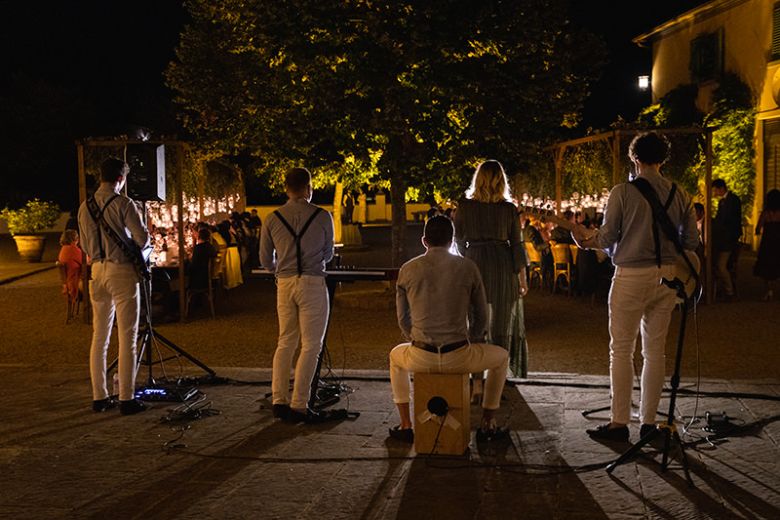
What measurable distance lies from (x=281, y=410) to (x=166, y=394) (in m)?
1.22

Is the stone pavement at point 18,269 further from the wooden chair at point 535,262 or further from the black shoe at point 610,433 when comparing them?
the black shoe at point 610,433

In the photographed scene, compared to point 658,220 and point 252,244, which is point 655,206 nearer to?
point 658,220

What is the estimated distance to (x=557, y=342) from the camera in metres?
9.89

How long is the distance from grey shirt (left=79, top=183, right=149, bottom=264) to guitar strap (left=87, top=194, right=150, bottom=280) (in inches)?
0.6

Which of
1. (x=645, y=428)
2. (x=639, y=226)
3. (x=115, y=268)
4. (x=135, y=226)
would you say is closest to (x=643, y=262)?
(x=639, y=226)

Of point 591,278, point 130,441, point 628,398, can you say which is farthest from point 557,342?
point 130,441

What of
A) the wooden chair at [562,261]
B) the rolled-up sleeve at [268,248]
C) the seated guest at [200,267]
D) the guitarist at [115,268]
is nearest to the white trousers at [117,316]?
the guitarist at [115,268]

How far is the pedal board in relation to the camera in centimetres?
702

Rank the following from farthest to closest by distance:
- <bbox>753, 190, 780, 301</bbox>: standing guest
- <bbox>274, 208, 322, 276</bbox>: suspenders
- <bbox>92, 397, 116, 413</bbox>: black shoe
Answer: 1. <bbox>753, 190, 780, 301</bbox>: standing guest
2. <bbox>92, 397, 116, 413</bbox>: black shoe
3. <bbox>274, 208, 322, 276</bbox>: suspenders

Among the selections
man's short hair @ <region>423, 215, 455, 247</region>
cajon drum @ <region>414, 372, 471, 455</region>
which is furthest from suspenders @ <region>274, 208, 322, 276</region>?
cajon drum @ <region>414, 372, 471, 455</region>

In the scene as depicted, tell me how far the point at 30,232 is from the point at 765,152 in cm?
1920

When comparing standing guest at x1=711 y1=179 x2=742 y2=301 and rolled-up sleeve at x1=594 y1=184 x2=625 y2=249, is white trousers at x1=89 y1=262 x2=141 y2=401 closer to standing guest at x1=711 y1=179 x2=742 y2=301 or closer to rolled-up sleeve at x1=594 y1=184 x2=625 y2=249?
rolled-up sleeve at x1=594 y1=184 x2=625 y2=249

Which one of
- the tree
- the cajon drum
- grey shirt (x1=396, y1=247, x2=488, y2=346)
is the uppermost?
the tree

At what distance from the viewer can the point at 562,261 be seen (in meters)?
14.0
